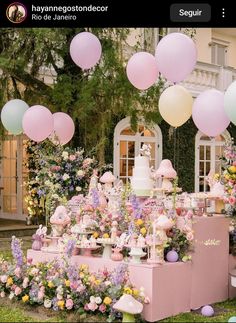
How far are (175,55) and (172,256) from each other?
1771 mm

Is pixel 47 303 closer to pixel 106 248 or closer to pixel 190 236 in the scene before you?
pixel 106 248

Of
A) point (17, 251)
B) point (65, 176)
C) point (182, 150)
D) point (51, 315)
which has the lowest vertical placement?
point (51, 315)

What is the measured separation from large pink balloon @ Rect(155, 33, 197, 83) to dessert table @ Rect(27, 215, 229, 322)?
1.38 m

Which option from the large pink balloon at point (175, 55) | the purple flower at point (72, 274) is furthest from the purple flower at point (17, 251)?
the large pink balloon at point (175, 55)

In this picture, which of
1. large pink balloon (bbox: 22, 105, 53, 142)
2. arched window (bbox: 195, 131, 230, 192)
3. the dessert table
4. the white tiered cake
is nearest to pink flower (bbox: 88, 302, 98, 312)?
the dessert table

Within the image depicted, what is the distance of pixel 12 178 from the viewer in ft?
37.7

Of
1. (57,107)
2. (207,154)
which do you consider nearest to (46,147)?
(57,107)

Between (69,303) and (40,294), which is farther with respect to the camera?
(40,294)

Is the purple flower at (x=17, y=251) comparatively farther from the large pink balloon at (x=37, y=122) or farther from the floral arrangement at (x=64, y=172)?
the floral arrangement at (x=64, y=172)

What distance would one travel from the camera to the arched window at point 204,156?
13.2 meters

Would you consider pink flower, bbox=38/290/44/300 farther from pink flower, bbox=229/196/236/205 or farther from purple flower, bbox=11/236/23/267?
pink flower, bbox=229/196/236/205

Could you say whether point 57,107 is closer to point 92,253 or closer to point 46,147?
point 46,147

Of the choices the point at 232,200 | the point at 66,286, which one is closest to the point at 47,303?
the point at 66,286

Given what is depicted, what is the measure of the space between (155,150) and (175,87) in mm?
6926
